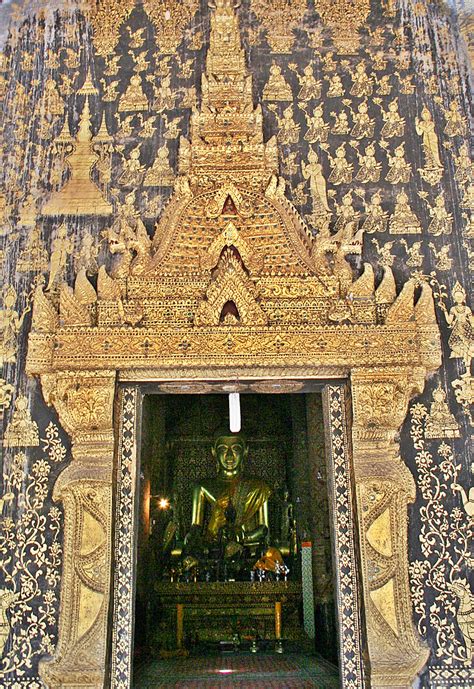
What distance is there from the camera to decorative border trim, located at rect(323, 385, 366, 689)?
480 centimetres

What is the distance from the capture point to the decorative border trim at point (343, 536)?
480 cm

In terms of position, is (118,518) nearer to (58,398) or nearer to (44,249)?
(58,398)

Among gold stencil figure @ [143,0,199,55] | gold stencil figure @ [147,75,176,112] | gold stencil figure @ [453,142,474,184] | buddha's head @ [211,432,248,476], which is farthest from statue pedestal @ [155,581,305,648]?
gold stencil figure @ [143,0,199,55]

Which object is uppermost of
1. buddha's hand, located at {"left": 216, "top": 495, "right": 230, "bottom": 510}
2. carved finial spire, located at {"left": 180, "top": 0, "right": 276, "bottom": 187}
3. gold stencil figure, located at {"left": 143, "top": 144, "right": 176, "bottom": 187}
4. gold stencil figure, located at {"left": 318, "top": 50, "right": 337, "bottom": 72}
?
gold stencil figure, located at {"left": 318, "top": 50, "right": 337, "bottom": 72}

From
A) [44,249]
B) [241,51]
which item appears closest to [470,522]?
[44,249]

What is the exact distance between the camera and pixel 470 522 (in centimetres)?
500

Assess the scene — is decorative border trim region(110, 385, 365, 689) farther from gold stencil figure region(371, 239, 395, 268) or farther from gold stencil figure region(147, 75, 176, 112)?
gold stencil figure region(147, 75, 176, 112)

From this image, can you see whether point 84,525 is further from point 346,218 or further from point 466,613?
point 346,218

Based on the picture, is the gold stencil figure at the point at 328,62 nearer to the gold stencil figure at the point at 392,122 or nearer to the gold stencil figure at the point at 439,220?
the gold stencil figure at the point at 392,122

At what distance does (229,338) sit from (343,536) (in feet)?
5.53

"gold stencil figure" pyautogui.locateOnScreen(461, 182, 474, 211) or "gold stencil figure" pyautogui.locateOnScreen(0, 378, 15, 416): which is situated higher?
"gold stencil figure" pyautogui.locateOnScreen(461, 182, 474, 211)

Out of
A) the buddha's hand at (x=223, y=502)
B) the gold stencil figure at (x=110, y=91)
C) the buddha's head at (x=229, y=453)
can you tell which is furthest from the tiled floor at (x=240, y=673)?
the gold stencil figure at (x=110, y=91)

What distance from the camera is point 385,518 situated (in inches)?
194

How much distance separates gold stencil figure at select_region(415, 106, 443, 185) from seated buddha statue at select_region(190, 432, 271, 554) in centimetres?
455
